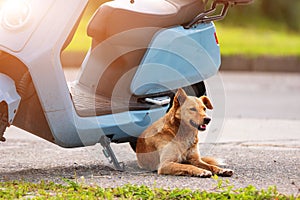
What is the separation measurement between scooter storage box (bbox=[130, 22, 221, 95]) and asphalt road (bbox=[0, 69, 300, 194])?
0.39 metres

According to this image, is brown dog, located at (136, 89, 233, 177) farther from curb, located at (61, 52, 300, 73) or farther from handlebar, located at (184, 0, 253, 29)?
curb, located at (61, 52, 300, 73)

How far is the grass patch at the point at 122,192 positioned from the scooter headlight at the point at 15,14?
936 millimetres

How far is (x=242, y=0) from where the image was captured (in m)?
5.36

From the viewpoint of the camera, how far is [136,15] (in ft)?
17.7

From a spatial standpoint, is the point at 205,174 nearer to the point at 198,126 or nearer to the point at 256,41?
the point at 198,126

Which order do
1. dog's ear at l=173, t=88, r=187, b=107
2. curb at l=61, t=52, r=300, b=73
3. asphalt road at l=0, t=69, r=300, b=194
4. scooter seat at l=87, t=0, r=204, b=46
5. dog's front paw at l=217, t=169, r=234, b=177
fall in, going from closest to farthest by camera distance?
asphalt road at l=0, t=69, r=300, b=194
dog's front paw at l=217, t=169, r=234, b=177
dog's ear at l=173, t=88, r=187, b=107
scooter seat at l=87, t=0, r=204, b=46
curb at l=61, t=52, r=300, b=73

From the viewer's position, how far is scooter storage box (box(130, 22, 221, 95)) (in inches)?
210

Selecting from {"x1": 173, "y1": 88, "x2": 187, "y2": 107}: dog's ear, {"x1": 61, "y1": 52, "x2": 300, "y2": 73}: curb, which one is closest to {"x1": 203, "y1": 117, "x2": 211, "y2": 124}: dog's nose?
{"x1": 173, "y1": 88, "x2": 187, "y2": 107}: dog's ear

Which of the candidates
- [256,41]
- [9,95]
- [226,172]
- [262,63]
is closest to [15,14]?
[9,95]

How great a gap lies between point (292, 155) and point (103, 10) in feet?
5.89

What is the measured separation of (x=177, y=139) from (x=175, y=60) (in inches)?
20.0

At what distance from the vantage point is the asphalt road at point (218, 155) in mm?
5020

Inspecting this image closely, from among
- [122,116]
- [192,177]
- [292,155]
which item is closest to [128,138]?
[122,116]

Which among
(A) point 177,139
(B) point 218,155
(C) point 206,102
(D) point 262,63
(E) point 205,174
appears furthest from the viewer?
(D) point 262,63
